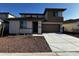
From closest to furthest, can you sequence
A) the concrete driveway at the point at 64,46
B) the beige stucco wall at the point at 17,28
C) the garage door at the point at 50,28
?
the concrete driveway at the point at 64,46, the beige stucco wall at the point at 17,28, the garage door at the point at 50,28

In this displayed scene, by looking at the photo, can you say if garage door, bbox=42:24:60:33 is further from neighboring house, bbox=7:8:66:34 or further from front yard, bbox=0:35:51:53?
front yard, bbox=0:35:51:53

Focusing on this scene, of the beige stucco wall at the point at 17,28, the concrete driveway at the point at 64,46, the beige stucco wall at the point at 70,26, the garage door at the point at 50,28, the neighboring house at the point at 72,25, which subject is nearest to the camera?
the concrete driveway at the point at 64,46

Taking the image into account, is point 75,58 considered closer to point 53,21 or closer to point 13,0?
point 13,0

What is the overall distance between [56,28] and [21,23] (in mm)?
5708

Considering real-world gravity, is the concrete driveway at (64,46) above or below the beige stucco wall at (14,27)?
below

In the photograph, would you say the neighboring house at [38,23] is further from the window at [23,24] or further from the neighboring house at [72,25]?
the neighboring house at [72,25]

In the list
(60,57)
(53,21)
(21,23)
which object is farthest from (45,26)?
(60,57)

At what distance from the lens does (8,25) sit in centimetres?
1873

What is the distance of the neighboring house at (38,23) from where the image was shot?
1720 cm

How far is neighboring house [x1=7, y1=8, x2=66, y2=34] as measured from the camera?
56.4 feet

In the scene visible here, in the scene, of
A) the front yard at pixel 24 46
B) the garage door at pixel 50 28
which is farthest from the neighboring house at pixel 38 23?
the front yard at pixel 24 46

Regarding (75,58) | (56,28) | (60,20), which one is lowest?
(75,58)

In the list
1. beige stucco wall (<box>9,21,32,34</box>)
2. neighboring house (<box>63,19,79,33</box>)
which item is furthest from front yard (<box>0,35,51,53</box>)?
neighboring house (<box>63,19,79,33</box>)

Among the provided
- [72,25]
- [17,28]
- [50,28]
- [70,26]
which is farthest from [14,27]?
[70,26]
